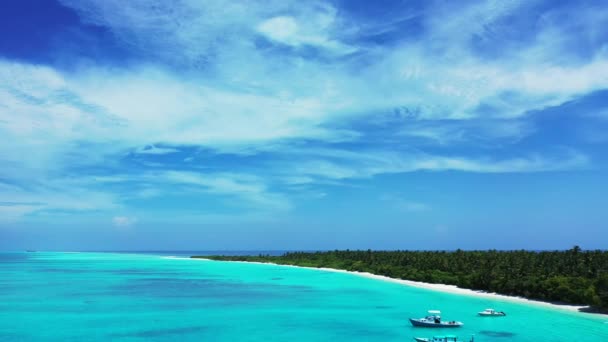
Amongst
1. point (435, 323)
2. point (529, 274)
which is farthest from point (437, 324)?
point (529, 274)

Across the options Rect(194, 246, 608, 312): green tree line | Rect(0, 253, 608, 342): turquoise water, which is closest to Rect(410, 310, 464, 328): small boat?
Rect(0, 253, 608, 342): turquoise water

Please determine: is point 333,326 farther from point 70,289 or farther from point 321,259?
point 321,259

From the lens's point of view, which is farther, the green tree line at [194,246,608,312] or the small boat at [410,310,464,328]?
the green tree line at [194,246,608,312]

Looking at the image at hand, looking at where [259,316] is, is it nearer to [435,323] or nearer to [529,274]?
[435,323]

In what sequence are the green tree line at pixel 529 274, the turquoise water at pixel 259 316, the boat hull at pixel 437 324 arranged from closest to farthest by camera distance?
1. the turquoise water at pixel 259 316
2. the boat hull at pixel 437 324
3. the green tree line at pixel 529 274

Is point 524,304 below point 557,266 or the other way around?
below

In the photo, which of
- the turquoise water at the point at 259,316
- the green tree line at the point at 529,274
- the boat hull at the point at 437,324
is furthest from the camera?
the green tree line at the point at 529,274

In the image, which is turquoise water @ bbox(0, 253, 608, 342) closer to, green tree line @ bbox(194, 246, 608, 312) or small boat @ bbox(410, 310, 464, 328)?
small boat @ bbox(410, 310, 464, 328)

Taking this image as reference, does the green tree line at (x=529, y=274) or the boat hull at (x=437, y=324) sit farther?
the green tree line at (x=529, y=274)

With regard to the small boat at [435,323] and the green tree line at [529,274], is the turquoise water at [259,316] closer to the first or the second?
the small boat at [435,323]

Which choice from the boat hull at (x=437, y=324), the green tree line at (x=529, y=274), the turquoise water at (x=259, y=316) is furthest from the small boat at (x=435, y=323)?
the green tree line at (x=529, y=274)

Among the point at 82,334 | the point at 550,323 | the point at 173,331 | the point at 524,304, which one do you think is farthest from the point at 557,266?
the point at 82,334
